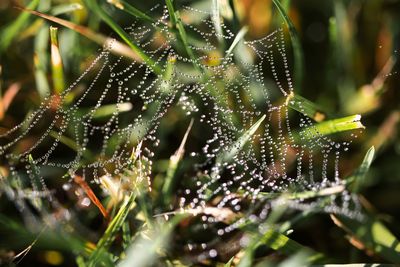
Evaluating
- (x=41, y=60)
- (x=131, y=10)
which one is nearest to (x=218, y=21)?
(x=131, y=10)

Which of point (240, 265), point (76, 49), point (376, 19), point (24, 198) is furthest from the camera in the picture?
point (376, 19)

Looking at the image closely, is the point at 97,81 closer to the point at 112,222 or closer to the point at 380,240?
the point at 112,222

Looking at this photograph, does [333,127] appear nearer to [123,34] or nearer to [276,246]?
[276,246]

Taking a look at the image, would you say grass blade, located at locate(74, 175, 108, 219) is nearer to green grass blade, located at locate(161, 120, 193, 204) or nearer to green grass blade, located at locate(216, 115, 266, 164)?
green grass blade, located at locate(161, 120, 193, 204)

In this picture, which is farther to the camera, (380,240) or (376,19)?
(376,19)

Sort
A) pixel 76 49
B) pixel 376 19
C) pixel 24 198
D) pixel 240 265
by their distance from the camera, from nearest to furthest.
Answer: pixel 240 265 < pixel 24 198 < pixel 76 49 < pixel 376 19

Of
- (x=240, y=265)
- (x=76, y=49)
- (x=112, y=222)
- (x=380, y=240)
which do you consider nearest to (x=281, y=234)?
(x=240, y=265)
